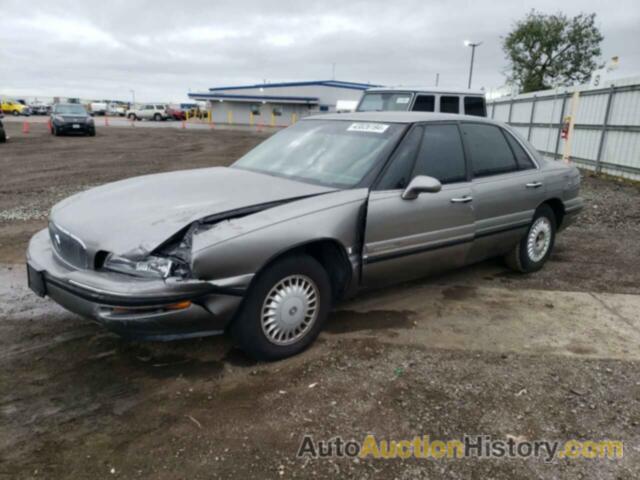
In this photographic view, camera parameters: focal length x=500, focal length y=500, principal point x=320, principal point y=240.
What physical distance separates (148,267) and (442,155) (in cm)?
253

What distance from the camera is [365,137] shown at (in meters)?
3.96

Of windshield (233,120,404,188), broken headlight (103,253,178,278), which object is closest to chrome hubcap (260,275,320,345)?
broken headlight (103,253,178,278)

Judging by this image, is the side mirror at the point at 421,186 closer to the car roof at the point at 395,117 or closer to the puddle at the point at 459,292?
the car roof at the point at 395,117

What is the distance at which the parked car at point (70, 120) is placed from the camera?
23.0 meters

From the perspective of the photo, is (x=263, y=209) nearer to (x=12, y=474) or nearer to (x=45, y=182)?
(x=12, y=474)

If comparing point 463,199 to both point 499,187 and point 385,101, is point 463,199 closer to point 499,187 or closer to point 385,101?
point 499,187

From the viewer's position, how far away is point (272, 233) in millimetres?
3000

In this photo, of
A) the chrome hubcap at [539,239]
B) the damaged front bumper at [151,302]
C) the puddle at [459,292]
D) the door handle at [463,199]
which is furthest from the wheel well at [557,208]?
the damaged front bumper at [151,302]

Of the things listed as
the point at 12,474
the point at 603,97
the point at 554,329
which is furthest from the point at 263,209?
the point at 603,97

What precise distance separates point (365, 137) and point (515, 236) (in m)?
1.91

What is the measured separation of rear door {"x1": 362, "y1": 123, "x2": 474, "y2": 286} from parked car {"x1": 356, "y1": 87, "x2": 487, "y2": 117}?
23.8 ft

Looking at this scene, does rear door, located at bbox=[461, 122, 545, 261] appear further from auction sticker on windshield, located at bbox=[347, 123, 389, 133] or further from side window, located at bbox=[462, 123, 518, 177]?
auction sticker on windshield, located at bbox=[347, 123, 389, 133]

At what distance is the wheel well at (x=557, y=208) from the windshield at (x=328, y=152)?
2.22 m

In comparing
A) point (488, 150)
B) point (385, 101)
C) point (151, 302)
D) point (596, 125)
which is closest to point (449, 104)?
point (385, 101)
